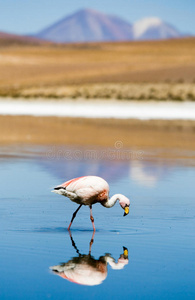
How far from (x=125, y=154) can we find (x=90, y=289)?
13.5m

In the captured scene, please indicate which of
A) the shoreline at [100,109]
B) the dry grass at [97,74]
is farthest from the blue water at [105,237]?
the dry grass at [97,74]

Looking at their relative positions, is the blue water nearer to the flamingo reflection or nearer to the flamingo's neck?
the flamingo reflection

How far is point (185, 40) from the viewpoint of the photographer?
410 feet

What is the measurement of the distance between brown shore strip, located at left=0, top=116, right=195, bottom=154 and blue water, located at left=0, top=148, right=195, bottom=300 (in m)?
8.13

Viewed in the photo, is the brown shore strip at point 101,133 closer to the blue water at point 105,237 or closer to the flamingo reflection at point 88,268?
the blue water at point 105,237

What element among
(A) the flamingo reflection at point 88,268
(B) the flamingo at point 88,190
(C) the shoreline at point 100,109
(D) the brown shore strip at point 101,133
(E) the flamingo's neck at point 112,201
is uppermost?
(C) the shoreline at point 100,109

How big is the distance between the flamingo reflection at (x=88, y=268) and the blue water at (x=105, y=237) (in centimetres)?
3

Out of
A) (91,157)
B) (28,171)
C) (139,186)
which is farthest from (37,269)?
(91,157)

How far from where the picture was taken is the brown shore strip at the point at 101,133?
24031mm

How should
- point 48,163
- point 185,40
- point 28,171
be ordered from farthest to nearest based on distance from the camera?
point 185,40 → point 48,163 → point 28,171

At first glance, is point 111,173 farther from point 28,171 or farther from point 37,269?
point 37,269

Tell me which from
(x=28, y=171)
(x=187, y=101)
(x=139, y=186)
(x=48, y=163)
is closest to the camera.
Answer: (x=139, y=186)

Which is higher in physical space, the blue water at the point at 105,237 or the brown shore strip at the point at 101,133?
the brown shore strip at the point at 101,133

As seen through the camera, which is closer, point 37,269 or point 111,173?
point 37,269
